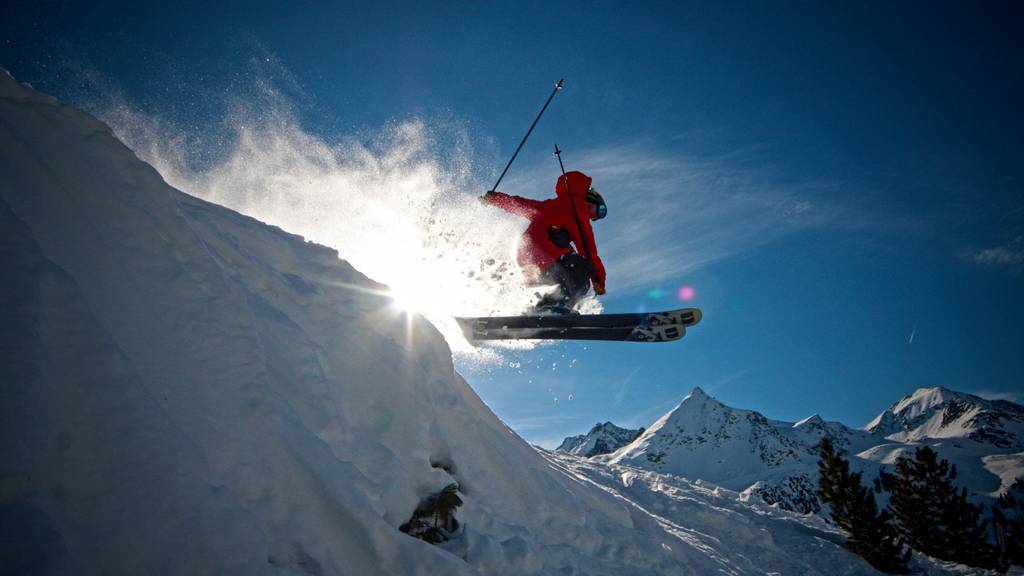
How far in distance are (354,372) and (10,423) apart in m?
2.58

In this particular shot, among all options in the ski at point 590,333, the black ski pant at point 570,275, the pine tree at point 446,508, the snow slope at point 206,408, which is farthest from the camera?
the ski at point 590,333

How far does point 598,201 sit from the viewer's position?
393 inches

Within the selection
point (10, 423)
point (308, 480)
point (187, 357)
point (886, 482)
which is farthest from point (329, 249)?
point (886, 482)

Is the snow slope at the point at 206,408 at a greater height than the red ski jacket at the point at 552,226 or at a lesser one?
lesser

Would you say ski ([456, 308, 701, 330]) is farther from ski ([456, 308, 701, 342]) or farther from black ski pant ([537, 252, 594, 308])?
black ski pant ([537, 252, 594, 308])

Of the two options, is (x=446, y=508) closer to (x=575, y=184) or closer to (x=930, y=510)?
(x=575, y=184)

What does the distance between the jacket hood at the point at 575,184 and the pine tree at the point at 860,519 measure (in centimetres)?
947

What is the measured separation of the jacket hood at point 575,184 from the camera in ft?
31.2

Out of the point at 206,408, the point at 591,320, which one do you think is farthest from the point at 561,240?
the point at 206,408

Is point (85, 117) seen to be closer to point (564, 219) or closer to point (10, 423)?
point (10, 423)

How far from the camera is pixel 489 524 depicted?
14.6ft

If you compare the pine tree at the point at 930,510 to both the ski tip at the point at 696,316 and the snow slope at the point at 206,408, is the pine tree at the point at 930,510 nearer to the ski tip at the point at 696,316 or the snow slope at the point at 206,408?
the ski tip at the point at 696,316

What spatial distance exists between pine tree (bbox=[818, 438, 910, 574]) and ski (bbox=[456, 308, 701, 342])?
5841 mm

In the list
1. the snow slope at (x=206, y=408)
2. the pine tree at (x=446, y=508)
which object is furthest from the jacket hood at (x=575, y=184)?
the pine tree at (x=446, y=508)
